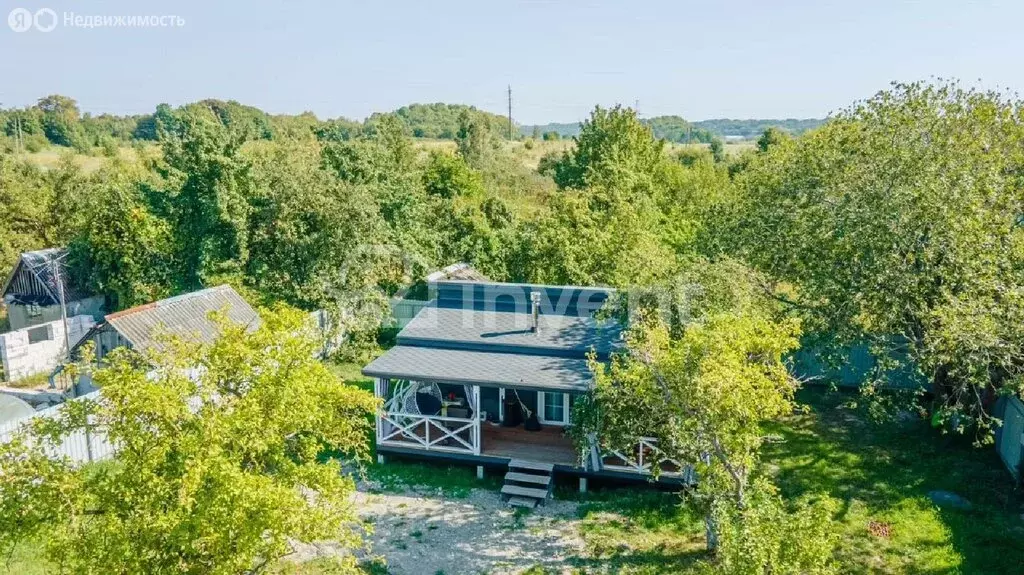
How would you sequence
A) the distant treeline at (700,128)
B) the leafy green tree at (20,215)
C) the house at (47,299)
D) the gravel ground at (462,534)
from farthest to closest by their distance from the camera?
the distant treeline at (700,128), the leafy green tree at (20,215), the house at (47,299), the gravel ground at (462,534)

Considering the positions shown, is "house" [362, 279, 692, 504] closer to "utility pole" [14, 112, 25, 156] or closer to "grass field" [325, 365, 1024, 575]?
"grass field" [325, 365, 1024, 575]

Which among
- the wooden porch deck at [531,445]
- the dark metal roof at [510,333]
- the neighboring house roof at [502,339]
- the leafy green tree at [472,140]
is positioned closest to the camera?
the neighboring house roof at [502,339]

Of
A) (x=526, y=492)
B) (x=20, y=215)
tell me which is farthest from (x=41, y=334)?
(x=526, y=492)

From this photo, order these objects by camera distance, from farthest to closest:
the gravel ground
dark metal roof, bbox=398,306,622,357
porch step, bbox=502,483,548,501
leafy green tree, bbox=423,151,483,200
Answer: leafy green tree, bbox=423,151,483,200
dark metal roof, bbox=398,306,622,357
porch step, bbox=502,483,548,501
the gravel ground

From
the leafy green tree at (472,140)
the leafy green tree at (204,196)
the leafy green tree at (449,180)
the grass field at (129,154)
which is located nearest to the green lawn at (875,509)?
the leafy green tree at (204,196)

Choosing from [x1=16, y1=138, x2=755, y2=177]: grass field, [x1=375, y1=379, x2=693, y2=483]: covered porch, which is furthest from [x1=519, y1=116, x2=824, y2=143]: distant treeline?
[x1=375, y1=379, x2=693, y2=483]: covered porch

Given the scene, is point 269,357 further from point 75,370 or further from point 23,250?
point 23,250

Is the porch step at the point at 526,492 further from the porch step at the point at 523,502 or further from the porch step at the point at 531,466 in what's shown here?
the porch step at the point at 531,466
